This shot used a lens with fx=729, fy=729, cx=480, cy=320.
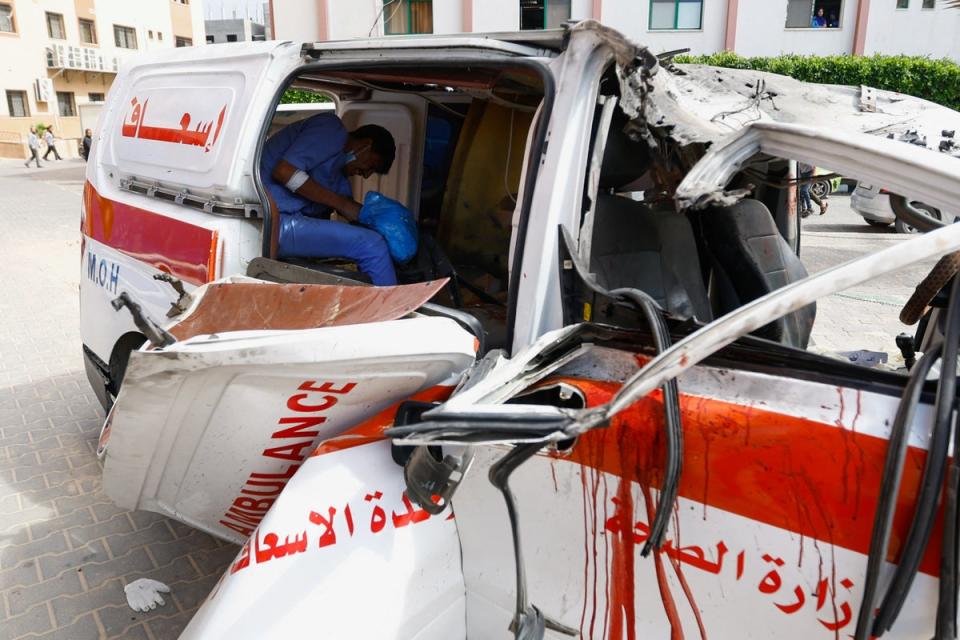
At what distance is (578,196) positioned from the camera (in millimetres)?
2047

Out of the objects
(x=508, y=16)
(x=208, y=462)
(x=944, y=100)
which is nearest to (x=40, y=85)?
(x=508, y=16)

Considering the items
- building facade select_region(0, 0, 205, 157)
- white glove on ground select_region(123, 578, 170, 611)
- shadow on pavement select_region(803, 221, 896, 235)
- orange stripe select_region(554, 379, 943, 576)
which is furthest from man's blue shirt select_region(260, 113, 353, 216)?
building facade select_region(0, 0, 205, 157)

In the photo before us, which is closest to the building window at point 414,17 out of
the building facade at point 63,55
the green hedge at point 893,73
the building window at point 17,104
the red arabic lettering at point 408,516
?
the green hedge at point 893,73

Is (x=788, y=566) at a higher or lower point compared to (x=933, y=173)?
lower

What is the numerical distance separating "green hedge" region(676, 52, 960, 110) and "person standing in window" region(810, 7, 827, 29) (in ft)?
10.1

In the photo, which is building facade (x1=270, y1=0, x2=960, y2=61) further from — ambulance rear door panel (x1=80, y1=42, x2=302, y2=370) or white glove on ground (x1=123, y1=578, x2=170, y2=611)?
white glove on ground (x1=123, y1=578, x2=170, y2=611)

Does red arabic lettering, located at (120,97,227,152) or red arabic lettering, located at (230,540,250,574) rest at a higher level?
red arabic lettering, located at (120,97,227,152)

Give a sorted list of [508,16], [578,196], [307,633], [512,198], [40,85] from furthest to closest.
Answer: [40,85]
[508,16]
[512,198]
[578,196]
[307,633]

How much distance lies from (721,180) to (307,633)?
1.42 metres

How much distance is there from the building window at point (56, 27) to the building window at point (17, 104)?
12.5 feet

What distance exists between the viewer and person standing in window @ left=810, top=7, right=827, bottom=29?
20.9m

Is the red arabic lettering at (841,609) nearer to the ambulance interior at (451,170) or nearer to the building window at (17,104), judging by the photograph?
the ambulance interior at (451,170)

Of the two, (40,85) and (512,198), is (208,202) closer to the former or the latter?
(512,198)

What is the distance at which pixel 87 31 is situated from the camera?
37844 mm
